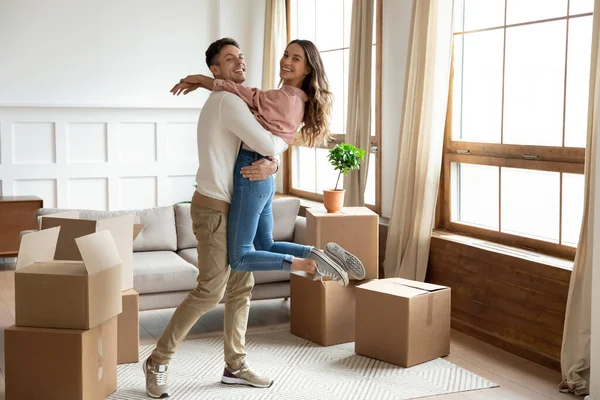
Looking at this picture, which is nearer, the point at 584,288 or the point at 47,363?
the point at 47,363

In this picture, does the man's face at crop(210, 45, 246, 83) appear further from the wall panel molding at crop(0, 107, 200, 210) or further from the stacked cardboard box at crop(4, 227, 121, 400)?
the wall panel molding at crop(0, 107, 200, 210)

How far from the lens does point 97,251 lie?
3088mm

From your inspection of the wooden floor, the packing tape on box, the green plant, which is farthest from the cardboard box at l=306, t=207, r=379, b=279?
the packing tape on box

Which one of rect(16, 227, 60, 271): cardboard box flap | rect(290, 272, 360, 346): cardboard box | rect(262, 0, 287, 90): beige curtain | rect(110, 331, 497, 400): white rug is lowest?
rect(110, 331, 497, 400): white rug

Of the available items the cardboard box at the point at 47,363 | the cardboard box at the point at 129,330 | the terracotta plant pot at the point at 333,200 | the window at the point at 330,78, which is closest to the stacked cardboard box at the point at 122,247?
the cardboard box at the point at 129,330

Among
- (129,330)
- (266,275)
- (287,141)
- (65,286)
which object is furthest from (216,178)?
(266,275)

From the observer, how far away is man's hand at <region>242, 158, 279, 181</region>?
3152 mm

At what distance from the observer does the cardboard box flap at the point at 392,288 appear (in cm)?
387

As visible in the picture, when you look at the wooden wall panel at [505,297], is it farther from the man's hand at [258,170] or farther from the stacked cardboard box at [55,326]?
the stacked cardboard box at [55,326]

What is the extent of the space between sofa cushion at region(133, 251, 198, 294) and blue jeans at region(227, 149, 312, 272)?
1.20 metres

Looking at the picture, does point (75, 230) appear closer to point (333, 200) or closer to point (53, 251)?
point (53, 251)

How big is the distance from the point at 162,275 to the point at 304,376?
1.12m

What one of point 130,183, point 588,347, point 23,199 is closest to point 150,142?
point 130,183

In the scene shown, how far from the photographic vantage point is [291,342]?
168 inches
